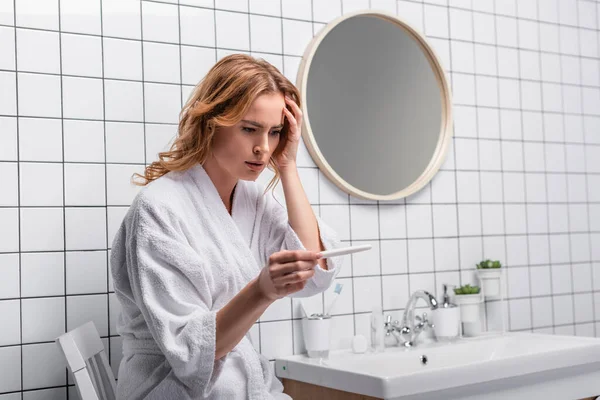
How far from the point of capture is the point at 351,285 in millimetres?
2285

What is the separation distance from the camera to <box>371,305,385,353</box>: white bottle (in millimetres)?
2232

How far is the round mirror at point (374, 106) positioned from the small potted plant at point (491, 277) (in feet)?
1.27

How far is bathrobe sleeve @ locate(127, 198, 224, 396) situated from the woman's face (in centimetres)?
21

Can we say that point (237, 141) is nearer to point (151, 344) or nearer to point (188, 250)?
point (188, 250)

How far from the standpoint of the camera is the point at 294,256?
137cm

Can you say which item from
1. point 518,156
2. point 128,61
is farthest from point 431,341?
point 128,61

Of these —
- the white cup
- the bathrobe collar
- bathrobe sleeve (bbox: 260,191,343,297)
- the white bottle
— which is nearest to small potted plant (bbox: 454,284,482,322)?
the white bottle

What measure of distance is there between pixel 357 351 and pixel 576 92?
1486mm

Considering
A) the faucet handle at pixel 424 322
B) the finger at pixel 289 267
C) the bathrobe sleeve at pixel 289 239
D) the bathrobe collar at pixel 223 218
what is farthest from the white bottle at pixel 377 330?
the finger at pixel 289 267

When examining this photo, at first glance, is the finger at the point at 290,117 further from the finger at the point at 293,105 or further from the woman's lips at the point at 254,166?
the woman's lips at the point at 254,166

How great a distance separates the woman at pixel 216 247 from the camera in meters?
1.43

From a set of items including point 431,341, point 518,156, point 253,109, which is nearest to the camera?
point 253,109

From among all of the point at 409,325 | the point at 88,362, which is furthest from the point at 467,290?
the point at 88,362

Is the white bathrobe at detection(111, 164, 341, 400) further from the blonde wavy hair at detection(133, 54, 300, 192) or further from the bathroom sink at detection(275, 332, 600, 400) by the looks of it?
the bathroom sink at detection(275, 332, 600, 400)
